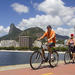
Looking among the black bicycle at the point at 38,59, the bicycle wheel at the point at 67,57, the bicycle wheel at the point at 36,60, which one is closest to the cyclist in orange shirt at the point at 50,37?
the black bicycle at the point at 38,59

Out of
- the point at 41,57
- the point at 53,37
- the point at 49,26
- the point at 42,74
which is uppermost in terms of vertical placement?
the point at 49,26

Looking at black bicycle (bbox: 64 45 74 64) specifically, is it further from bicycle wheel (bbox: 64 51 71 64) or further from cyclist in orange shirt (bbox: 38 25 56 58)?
A: cyclist in orange shirt (bbox: 38 25 56 58)

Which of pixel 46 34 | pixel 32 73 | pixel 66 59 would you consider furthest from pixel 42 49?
pixel 66 59

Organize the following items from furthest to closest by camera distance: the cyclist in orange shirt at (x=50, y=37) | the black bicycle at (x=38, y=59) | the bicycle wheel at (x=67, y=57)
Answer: the bicycle wheel at (x=67, y=57), the cyclist in orange shirt at (x=50, y=37), the black bicycle at (x=38, y=59)

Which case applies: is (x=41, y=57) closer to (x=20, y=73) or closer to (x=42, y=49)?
(x=42, y=49)

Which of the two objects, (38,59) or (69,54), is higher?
(69,54)

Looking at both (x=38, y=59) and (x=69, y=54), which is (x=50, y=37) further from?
(x=69, y=54)

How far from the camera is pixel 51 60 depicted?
26.6ft

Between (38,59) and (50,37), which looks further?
(50,37)

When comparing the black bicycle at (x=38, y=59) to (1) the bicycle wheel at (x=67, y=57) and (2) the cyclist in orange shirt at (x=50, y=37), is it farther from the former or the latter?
(1) the bicycle wheel at (x=67, y=57)

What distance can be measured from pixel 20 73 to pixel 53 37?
7.97 feet

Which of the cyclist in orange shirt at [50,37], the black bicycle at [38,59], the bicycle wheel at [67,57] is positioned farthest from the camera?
the bicycle wheel at [67,57]

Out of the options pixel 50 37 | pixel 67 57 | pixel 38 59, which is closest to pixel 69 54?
pixel 67 57

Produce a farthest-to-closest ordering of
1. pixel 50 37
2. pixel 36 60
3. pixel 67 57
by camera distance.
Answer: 1. pixel 67 57
2. pixel 50 37
3. pixel 36 60
